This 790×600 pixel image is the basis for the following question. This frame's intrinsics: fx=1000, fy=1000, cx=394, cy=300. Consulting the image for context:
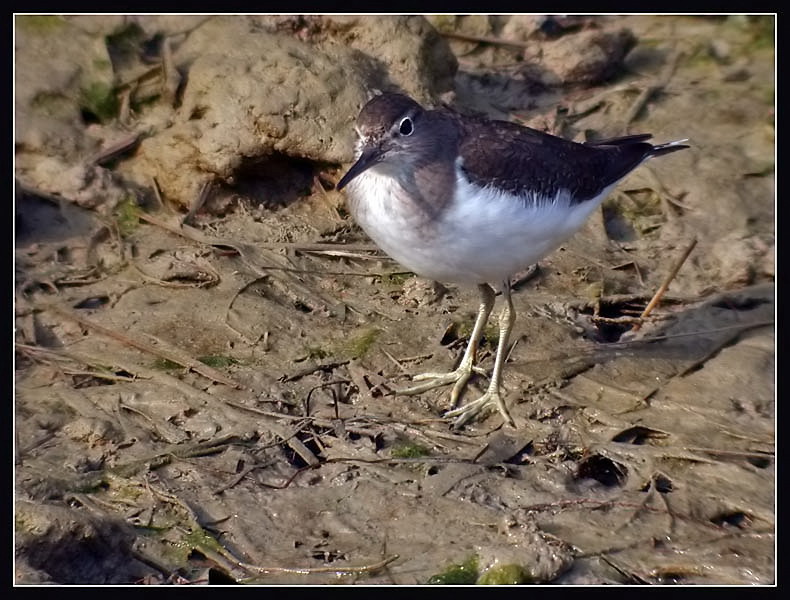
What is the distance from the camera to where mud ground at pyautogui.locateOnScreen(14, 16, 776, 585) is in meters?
5.51

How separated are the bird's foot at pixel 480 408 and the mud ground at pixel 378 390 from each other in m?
0.08

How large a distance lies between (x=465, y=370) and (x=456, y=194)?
5.14ft

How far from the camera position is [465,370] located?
7.26m

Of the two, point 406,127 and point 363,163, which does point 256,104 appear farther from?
point 363,163

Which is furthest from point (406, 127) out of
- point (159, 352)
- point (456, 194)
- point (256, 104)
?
point (256, 104)

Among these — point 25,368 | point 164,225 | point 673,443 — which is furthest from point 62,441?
point 673,443

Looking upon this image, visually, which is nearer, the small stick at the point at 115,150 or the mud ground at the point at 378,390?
the mud ground at the point at 378,390

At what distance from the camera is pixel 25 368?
22.9 ft

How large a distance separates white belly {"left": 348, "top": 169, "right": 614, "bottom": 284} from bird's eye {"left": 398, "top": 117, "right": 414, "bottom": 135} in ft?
1.01

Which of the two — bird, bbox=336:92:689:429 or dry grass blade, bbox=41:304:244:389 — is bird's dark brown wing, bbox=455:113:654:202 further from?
dry grass blade, bbox=41:304:244:389

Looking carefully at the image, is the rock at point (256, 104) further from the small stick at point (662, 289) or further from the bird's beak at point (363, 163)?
the small stick at point (662, 289)

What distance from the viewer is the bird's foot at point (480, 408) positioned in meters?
6.78

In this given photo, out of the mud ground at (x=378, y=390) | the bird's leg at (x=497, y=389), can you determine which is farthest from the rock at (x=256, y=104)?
the bird's leg at (x=497, y=389)

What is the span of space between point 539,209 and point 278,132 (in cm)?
286
